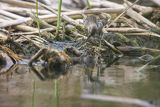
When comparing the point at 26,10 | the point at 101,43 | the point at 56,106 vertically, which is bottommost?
the point at 56,106

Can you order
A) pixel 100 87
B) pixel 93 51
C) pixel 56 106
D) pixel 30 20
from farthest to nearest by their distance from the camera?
pixel 30 20 → pixel 93 51 → pixel 100 87 → pixel 56 106

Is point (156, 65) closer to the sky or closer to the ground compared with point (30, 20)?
closer to the ground

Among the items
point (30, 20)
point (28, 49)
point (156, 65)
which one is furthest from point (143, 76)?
point (30, 20)

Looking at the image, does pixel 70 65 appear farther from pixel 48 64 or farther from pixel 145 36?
pixel 145 36

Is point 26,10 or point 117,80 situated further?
point 26,10

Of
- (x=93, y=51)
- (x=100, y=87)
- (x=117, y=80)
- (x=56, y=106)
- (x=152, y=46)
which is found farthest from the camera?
(x=152, y=46)

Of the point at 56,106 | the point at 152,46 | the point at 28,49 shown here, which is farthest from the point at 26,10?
the point at 56,106

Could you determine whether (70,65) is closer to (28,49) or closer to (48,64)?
(48,64)
